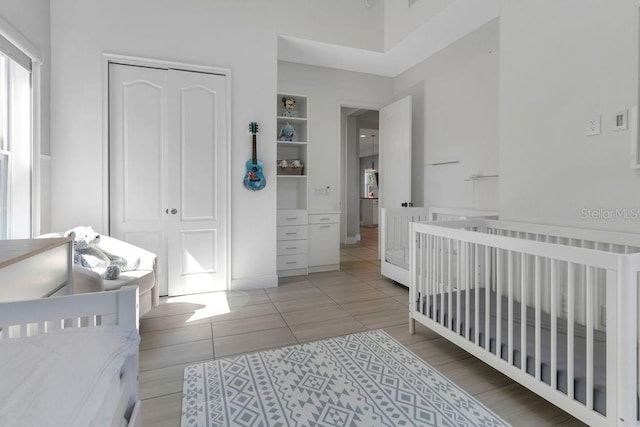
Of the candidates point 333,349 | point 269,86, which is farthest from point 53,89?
point 333,349

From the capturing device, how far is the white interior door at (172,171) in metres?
2.99

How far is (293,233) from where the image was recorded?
3906 mm

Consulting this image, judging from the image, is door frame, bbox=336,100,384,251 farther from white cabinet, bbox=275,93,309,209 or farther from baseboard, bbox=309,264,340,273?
baseboard, bbox=309,264,340,273

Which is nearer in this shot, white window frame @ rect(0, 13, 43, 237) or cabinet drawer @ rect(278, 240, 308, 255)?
white window frame @ rect(0, 13, 43, 237)

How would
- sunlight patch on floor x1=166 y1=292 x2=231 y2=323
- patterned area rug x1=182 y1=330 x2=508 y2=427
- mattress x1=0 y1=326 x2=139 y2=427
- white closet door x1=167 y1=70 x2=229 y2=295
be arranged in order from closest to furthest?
mattress x1=0 y1=326 x2=139 y2=427 → patterned area rug x1=182 y1=330 x2=508 y2=427 → sunlight patch on floor x1=166 y1=292 x2=231 y2=323 → white closet door x1=167 y1=70 x2=229 y2=295

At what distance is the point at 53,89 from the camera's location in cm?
276

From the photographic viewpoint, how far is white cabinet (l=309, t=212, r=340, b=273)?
4.12m

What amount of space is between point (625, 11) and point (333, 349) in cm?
246

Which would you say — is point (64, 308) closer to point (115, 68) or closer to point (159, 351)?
point (159, 351)

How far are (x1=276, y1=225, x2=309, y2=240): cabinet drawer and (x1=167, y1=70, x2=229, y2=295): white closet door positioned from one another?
755mm

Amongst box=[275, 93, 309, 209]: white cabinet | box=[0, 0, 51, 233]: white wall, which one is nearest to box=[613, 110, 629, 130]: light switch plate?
box=[275, 93, 309, 209]: white cabinet

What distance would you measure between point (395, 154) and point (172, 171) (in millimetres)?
2714

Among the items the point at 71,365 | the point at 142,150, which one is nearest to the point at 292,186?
the point at 142,150

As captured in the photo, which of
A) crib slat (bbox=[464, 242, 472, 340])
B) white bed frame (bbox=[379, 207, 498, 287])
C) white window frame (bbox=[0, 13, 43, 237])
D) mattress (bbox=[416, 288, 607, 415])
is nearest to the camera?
mattress (bbox=[416, 288, 607, 415])
